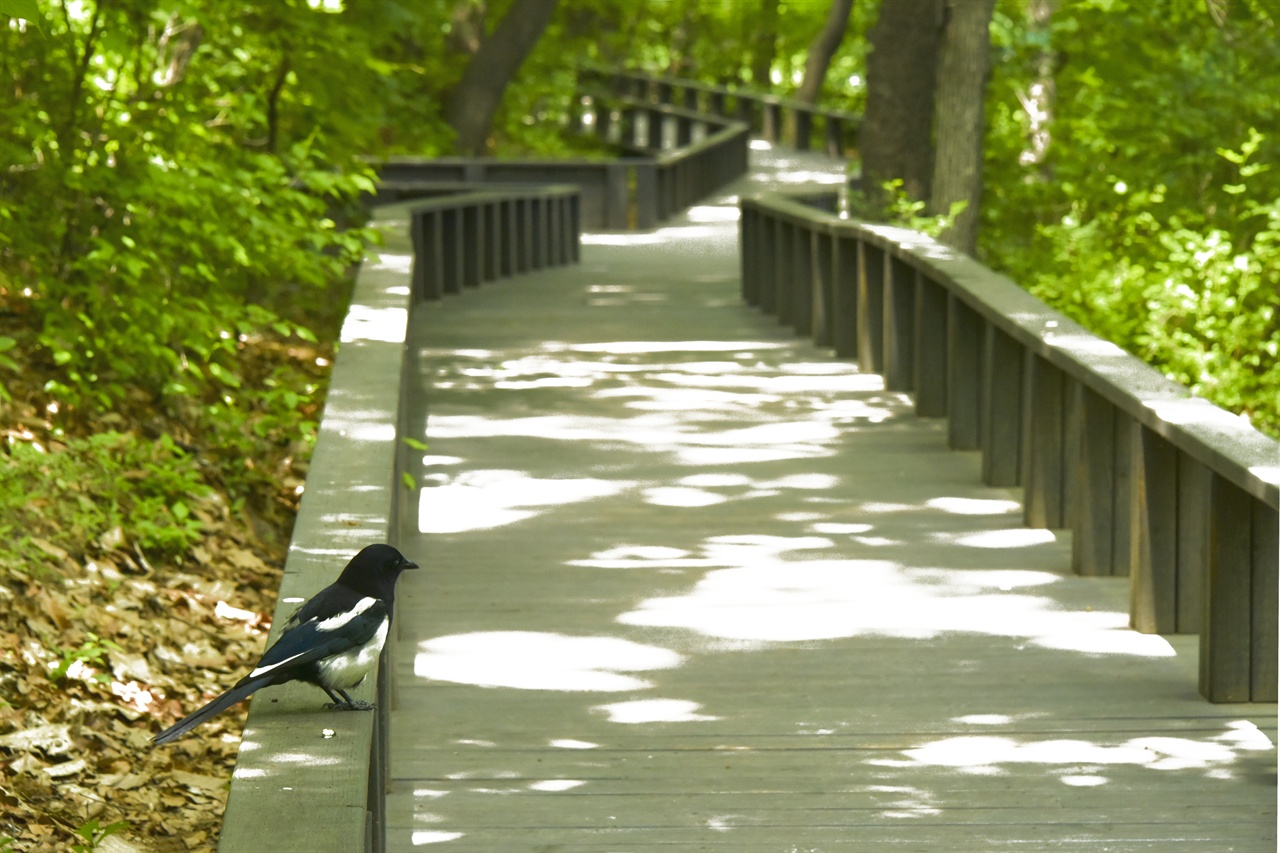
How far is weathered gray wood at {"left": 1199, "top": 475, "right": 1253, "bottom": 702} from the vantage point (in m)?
4.94

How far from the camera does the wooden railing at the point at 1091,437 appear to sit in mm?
4961

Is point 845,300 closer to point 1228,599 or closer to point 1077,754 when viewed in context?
point 1228,599

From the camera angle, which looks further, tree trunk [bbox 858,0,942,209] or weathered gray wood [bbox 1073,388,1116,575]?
tree trunk [bbox 858,0,942,209]

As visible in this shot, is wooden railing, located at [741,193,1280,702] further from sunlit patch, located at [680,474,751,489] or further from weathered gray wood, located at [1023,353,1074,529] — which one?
sunlit patch, located at [680,474,751,489]

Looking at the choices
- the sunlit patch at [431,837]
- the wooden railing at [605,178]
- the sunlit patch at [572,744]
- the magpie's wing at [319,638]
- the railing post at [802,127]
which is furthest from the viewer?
the railing post at [802,127]

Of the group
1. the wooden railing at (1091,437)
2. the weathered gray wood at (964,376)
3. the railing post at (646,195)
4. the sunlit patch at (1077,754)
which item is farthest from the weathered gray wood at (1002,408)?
the railing post at (646,195)

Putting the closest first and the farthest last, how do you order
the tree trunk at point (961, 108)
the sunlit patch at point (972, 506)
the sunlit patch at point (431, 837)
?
the sunlit patch at point (431, 837)
the sunlit patch at point (972, 506)
the tree trunk at point (961, 108)

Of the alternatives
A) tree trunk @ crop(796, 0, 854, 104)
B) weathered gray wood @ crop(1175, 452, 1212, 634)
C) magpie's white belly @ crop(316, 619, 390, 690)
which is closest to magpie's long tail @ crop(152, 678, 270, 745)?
magpie's white belly @ crop(316, 619, 390, 690)

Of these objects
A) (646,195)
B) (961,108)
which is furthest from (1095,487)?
(646,195)

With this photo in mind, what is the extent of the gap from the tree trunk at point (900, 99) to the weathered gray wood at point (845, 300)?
4429 mm

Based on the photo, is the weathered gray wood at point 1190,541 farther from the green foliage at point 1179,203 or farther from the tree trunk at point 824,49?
the tree trunk at point 824,49

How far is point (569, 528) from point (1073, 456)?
6.43 ft

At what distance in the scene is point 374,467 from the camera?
487 cm

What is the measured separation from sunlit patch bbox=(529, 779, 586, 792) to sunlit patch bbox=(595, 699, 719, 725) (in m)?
0.43
